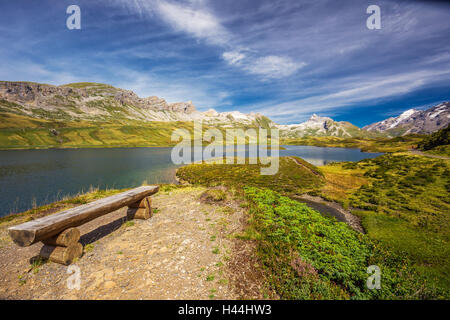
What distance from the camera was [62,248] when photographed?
326 inches

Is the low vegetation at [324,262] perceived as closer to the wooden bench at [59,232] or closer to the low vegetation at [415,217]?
the low vegetation at [415,217]

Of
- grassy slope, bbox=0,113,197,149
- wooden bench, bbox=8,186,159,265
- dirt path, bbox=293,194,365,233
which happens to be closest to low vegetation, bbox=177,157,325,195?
dirt path, bbox=293,194,365,233

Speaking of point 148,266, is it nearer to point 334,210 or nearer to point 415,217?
point 334,210

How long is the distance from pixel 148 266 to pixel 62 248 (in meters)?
4.28

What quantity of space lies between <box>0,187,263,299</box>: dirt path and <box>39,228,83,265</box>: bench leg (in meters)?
0.36

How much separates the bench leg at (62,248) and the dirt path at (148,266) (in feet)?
1.18

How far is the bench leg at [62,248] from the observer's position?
8148mm

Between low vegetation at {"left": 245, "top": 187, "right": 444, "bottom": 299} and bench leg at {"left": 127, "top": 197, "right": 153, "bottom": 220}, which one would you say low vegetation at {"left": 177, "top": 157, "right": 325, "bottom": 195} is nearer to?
low vegetation at {"left": 245, "top": 187, "right": 444, "bottom": 299}

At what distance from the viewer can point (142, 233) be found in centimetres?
1173

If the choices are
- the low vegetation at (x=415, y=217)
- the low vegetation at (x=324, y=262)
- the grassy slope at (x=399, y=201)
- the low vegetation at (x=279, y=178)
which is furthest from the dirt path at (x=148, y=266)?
the low vegetation at (x=279, y=178)

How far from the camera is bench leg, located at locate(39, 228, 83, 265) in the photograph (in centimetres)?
815

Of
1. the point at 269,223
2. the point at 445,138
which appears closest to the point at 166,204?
the point at 269,223
